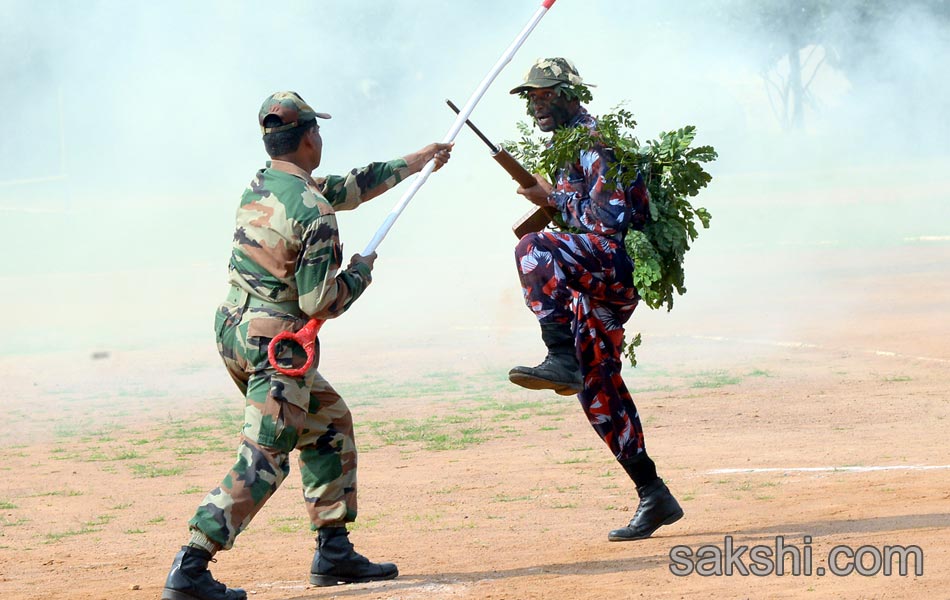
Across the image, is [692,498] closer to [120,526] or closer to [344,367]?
[120,526]

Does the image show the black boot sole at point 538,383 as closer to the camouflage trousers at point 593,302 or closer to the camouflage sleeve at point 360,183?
the camouflage trousers at point 593,302

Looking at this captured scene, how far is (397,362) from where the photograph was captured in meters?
16.1

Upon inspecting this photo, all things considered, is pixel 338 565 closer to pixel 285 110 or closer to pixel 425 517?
pixel 425 517

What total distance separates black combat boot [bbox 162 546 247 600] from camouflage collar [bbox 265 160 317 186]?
157cm

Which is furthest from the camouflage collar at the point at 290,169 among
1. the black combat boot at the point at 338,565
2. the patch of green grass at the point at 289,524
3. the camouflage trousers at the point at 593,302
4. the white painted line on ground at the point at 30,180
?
the white painted line on ground at the point at 30,180

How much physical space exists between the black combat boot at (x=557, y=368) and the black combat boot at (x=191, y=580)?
1638 mm

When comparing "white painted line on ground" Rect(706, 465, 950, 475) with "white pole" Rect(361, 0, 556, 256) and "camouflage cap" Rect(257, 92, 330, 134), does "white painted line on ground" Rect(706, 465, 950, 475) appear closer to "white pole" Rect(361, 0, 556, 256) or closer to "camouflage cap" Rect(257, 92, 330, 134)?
"white pole" Rect(361, 0, 556, 256)

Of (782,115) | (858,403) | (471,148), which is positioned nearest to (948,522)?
(858,403)

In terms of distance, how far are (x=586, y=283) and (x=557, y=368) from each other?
44 cm

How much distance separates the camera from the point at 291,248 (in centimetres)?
551

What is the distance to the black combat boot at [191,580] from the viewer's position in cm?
544

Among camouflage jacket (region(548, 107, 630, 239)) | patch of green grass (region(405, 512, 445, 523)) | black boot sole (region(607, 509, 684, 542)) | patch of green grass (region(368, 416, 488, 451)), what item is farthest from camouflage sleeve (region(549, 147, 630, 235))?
patch of green grass (region(368, 416, 488, 451))

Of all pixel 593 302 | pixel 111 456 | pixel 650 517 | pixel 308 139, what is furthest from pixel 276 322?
pixel 111 456

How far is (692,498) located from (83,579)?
11.2 ft
